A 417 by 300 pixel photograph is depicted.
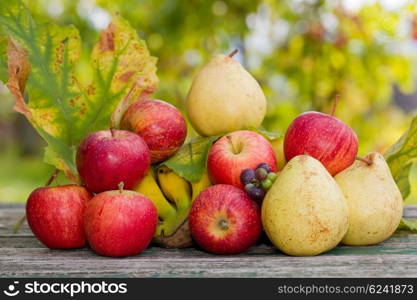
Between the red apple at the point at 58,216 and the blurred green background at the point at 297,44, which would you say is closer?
the red apple at the point at 58,216

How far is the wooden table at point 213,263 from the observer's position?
1.04 m

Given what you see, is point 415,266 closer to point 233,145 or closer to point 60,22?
point 233,145

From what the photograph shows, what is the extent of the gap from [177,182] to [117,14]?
0.43 m

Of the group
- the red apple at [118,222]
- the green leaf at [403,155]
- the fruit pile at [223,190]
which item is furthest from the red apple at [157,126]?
the green leaf at [403,155]

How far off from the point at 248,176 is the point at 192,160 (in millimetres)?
166

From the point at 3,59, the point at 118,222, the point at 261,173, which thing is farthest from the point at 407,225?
the point at 3,59

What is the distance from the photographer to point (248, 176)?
122 cm

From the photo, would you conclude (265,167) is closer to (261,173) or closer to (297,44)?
(261,173)

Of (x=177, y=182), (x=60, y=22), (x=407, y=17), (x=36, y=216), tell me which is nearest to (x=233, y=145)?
(x=177, y=182)

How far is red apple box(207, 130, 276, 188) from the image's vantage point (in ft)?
4.09

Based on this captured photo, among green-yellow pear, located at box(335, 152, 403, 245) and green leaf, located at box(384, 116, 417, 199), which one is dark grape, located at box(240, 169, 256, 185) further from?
green leaf, located at box(384, 116, 417, 199)

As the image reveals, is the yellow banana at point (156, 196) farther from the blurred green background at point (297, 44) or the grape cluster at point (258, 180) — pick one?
the blurred green background at point (297, 44)

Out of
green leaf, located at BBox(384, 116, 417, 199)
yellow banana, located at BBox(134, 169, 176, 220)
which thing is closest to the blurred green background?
green leaf, located at BBox(384, 116, 417, 199)

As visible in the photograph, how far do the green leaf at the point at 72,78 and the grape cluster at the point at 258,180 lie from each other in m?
0.34
